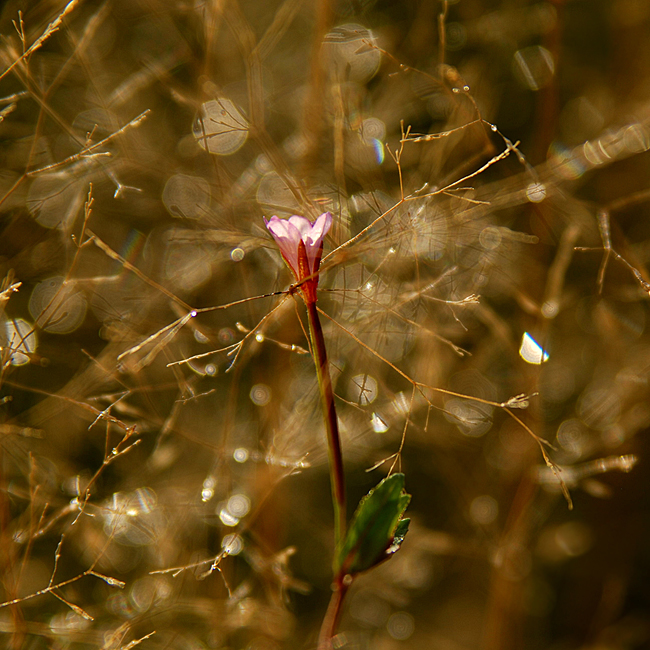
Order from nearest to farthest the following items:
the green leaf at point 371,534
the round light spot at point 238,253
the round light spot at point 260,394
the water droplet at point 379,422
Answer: the green leaf at point 371,534 < the water droplet at point 379,422 < the round light spot at point 238,253 < the round light spot at point 260,394

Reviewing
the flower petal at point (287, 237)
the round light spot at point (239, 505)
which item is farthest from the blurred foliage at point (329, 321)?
the flower petal at point (287, 237)

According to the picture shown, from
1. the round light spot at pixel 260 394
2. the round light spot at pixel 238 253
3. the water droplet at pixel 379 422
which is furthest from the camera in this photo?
the round light spot at pixel 260 394

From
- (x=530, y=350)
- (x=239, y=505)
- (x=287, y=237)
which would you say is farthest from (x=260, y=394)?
(x=287, y=237)

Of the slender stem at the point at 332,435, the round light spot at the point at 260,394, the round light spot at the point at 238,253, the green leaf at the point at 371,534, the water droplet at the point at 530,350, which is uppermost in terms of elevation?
the slender stem at the point at 332,435

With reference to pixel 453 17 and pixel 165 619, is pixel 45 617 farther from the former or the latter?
pixel 453 17

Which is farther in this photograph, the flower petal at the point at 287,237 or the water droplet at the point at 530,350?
the water droplet at the point at 530,350

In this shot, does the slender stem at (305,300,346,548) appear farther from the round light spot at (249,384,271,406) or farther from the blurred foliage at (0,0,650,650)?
the round light spot at (249,384,271,406)

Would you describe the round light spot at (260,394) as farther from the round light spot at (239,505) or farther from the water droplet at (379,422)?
Result: the water droplet at (379,422)

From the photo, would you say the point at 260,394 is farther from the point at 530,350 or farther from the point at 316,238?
the point at 316,238

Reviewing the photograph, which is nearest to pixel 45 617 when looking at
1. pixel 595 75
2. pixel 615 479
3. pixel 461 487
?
pixel 461 487
